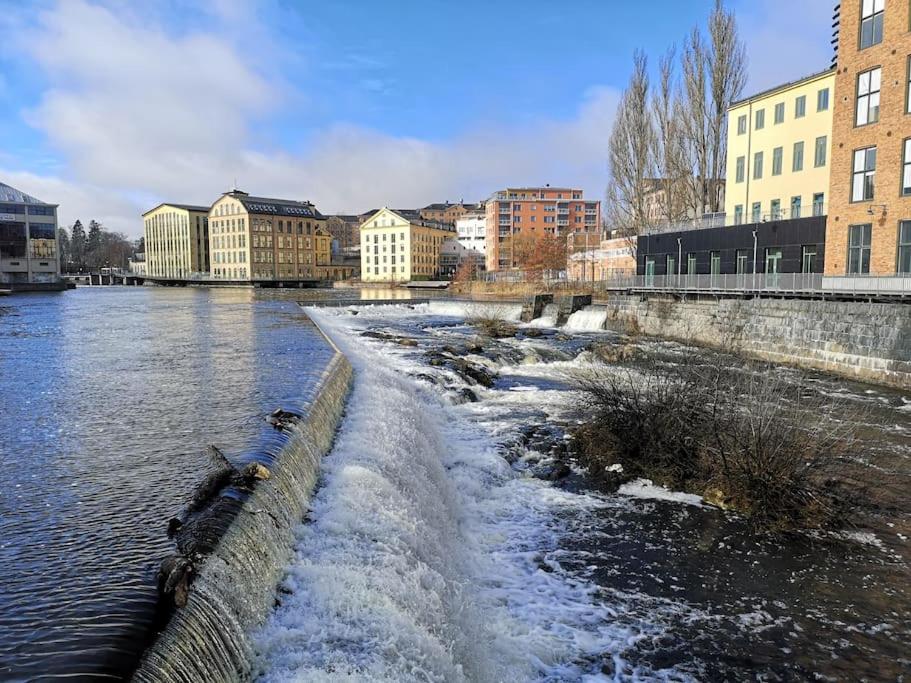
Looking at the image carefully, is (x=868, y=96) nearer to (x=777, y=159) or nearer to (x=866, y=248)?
(x=866, y=248)

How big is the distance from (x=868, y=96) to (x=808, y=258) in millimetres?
8605

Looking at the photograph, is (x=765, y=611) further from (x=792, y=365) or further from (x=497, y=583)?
(x=792, y=365)

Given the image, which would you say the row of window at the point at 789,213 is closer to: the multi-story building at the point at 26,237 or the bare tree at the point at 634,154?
the bare tree at the point at 634,154

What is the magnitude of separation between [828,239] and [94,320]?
30705 millimetres

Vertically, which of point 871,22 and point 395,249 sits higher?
point 871,22

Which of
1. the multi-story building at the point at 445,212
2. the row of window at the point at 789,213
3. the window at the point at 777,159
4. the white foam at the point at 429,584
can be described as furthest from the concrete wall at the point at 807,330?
the multi-story building at the point at 445,212

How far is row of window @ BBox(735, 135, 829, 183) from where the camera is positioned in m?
30.2

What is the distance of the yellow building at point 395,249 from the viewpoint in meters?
95.4

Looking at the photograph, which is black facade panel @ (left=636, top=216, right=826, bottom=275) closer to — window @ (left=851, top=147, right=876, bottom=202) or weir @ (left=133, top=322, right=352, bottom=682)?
window @ (left=851, top=147, right=876, bottom=202)

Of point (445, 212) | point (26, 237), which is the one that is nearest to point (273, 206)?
point (26, 237)

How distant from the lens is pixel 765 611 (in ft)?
19.0

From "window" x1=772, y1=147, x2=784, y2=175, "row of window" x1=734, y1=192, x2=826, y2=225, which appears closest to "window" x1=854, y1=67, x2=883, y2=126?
"row of window" x1=734, y1=192, x2=826, y2=225

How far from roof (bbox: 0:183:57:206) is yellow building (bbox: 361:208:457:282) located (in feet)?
149

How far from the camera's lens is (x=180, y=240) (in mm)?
110688
